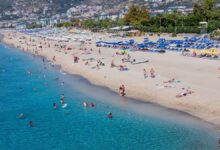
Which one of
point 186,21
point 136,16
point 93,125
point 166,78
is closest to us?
point 93,125

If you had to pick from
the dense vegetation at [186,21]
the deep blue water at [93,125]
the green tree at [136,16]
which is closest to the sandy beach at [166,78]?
the deep blue water at [93,125]

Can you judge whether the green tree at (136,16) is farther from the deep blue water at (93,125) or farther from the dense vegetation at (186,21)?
the deep blue water at (93,125)

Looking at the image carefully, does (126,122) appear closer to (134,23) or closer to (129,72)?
(129,72)

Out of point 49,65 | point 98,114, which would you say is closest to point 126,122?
point 98,114

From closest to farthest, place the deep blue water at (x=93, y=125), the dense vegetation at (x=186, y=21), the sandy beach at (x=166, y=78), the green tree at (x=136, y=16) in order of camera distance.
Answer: the deep blue water at (x=93, y=125) < the sandy beach at (x=166, y=78) < the dense vegetation at (x=186, y=21) < the green tree at (x=136, y=16)

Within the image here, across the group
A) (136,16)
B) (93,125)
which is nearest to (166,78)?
(93,125)

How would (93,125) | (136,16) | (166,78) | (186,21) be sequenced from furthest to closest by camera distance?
1. (136,16)
2. (186,21)
3. (166,78)
4. (93,125)

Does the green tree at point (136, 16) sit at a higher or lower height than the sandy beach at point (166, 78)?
higher

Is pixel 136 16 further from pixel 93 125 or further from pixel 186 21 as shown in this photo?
pixel 93 125

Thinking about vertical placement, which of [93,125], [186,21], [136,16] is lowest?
[93,125]
